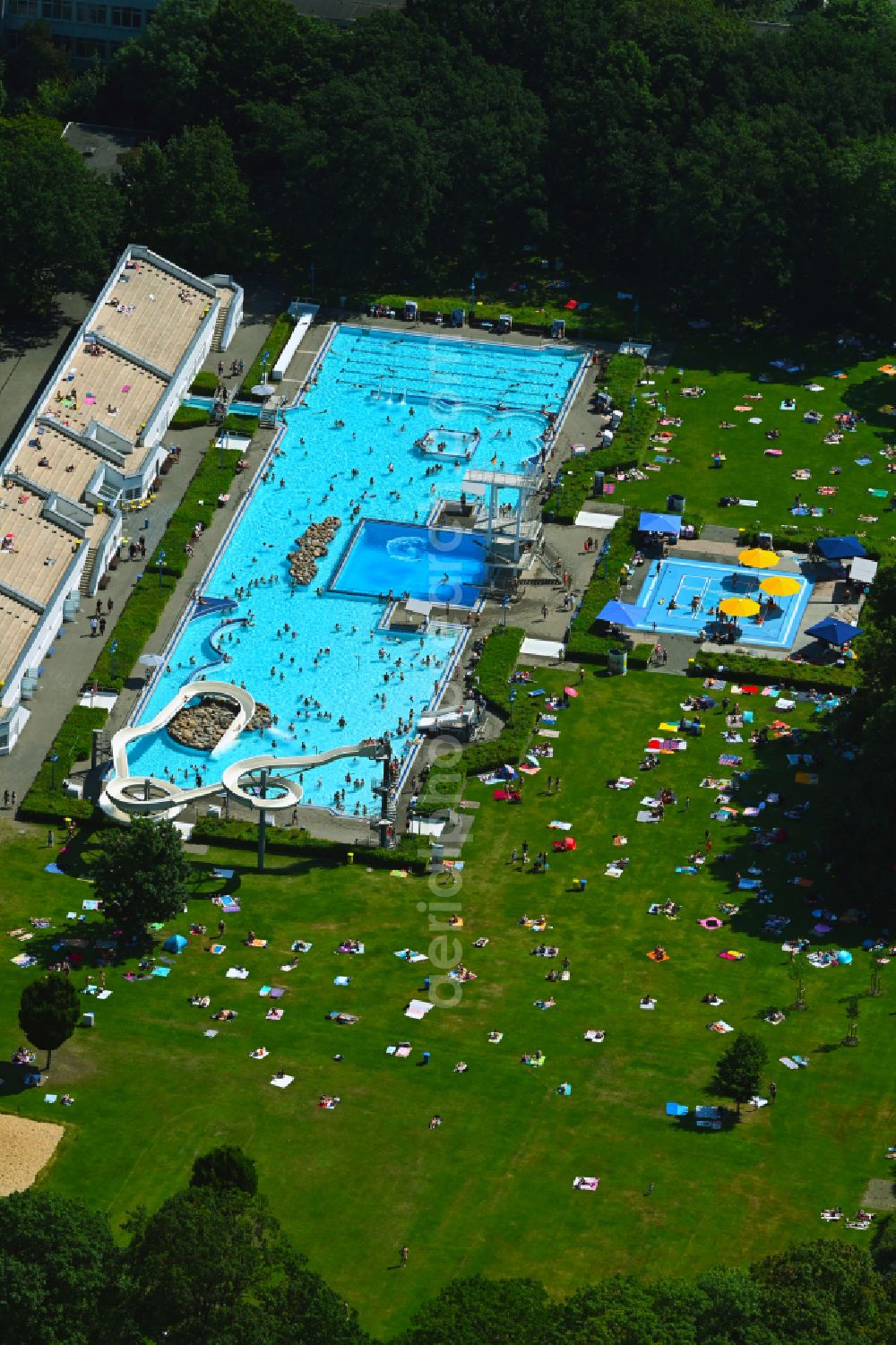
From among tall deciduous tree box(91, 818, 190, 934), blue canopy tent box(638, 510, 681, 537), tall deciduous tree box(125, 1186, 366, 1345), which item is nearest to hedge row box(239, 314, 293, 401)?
blue canopy tent box(638, 510, 681, 537)

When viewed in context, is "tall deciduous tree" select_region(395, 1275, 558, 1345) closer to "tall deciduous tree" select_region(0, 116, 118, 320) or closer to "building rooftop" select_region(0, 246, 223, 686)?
"building rooftop" select_region(0, 246, 223, 686)

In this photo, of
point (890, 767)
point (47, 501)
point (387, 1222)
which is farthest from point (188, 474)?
point (387, 1222)

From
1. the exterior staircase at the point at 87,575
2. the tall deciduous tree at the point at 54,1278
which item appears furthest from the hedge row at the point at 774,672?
the tall deciduous tree at the point at 54,1278

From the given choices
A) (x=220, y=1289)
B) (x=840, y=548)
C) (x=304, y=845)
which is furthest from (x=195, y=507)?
(x=220, y=1289)

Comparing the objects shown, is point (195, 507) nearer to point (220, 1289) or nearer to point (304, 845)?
point (304, 845)

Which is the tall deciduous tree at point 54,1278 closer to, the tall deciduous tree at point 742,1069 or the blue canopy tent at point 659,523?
the tall deciduous tree at point 742,1069

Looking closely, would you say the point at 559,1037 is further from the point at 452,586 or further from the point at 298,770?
the point at 452,586
